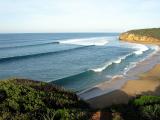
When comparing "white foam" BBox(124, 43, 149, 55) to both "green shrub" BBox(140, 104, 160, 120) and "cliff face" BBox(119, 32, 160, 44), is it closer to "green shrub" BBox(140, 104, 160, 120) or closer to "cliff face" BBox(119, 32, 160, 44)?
"cliff face" BBox(119, 32, 160, 44)

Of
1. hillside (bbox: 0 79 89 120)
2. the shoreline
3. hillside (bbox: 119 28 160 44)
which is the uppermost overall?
hillside (bbox: 0 79 89 120)

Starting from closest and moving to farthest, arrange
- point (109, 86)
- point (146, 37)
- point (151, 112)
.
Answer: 1. point (151, 112)
2. point (109, 86)
3. point (146, 37)

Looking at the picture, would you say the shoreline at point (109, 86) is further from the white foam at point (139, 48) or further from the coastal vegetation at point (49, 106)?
the white foam at point (139, 48)

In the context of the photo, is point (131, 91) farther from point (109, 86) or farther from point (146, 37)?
point (146, 37)

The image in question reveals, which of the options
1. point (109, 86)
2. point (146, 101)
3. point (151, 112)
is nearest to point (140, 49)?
point (109, 86)

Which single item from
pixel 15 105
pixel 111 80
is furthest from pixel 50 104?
pixel 111 80

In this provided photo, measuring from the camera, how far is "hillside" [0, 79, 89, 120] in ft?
30.0

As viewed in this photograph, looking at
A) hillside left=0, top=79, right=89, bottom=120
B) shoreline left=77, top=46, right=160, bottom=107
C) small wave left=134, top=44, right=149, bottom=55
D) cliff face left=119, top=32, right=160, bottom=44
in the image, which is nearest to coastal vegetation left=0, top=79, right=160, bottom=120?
hillside left=0, top=79, right=89, bottom=120

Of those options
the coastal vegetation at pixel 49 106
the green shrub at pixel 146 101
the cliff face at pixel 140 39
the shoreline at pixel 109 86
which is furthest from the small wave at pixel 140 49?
the coastal vegetation at pixel 49 106

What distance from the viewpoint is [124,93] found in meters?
20.2

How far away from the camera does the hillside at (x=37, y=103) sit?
30.0 ft

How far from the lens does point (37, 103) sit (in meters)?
10.2

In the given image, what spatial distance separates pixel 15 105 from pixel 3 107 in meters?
0.42

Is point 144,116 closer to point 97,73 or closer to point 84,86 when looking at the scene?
point 84,86
